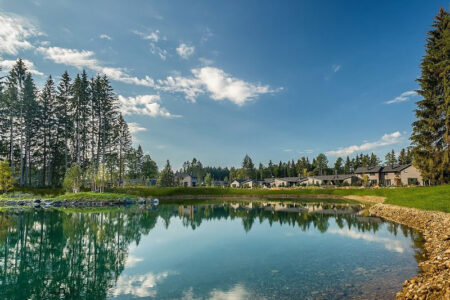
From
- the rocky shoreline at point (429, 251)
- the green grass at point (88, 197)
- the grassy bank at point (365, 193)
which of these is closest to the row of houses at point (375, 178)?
the grassy bank at point (365, 193)

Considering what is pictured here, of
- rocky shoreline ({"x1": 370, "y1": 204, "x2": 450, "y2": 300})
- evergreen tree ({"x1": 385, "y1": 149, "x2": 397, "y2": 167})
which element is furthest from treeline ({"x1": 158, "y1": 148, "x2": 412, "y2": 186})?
rocky shoreline ({"x1": 370, "y1": 204, "x2": 450, "y2": 300})

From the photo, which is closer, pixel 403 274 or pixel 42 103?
pixel 403 274

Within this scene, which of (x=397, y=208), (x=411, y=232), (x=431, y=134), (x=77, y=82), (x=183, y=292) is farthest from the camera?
(x=77, y=82)

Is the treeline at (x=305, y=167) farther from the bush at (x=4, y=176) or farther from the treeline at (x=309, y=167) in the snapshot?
the bush at (x=4, y=176)

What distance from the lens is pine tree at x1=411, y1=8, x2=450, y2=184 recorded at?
34219 mm

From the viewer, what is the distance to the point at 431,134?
3669 cm

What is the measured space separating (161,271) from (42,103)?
2207 inches

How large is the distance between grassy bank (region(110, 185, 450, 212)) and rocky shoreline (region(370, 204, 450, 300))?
180 cm

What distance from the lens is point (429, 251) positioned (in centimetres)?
1409

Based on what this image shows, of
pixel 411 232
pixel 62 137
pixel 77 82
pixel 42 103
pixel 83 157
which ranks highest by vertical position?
pixel 77 82

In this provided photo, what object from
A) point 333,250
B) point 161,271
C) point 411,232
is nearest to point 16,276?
point 161,271

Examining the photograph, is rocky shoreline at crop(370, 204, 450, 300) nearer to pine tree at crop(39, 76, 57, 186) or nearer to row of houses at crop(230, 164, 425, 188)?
row of houses at crop(230, 164, 425, 188)

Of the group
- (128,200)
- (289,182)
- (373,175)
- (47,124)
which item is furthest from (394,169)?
(47,124)

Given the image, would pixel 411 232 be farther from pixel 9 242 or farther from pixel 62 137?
pixel 62 137
